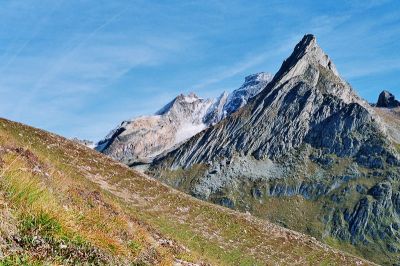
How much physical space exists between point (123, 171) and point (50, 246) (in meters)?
42.9

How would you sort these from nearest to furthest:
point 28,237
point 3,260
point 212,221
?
1. point 3,260
2. point 28,237
3. point 212,221

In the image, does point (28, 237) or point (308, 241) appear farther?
point (308, 241)

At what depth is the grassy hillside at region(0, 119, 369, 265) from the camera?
8742 millimetres

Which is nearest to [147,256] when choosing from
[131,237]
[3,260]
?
[131,237]

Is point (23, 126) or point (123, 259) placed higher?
point (23, 126)

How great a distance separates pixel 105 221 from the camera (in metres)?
12.6

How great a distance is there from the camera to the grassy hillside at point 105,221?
344 inches

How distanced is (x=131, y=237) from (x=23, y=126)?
141 feet

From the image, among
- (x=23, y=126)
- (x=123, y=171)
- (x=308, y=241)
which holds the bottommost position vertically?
(x=308, y=241)

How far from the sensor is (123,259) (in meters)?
10.6

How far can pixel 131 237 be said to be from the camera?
531 inches

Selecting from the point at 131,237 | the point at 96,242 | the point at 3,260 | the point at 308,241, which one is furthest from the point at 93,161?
the point at 3,260

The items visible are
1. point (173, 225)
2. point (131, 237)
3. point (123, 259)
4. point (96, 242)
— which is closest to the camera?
point (96, 242)

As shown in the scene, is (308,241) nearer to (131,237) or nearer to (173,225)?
(173,225)
